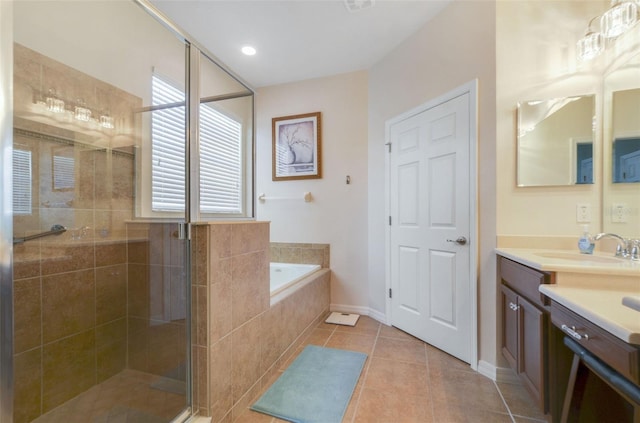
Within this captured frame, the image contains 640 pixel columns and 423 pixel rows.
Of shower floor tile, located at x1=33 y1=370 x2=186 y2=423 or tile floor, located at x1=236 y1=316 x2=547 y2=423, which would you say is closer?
shower floor tile, located at x1=33 y1=370 x2=186 y2=423

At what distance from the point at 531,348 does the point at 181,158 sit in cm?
212

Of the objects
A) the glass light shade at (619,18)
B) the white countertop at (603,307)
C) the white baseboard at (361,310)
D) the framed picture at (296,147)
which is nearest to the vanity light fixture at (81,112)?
the framed picture at (296,147)

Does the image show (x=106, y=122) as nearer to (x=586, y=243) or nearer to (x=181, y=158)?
(x=181, y=158)

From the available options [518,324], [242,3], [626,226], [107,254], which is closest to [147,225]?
[107,254]

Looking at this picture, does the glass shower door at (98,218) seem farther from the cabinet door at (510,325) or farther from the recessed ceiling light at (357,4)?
the cabinet door at (510,325)

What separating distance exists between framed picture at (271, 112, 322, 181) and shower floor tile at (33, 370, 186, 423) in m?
2.33

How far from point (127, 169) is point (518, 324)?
2.53 meters

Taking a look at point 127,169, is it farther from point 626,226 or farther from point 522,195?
point 626,226

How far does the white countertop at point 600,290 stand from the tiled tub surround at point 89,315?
5.54ft

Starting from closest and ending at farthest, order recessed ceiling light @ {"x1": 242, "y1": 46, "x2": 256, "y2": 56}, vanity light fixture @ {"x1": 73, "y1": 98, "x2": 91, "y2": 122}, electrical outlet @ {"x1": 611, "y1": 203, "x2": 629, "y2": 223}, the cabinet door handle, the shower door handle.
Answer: the cabinet door handle
vanity light fixture @ {"x1": 73, "y1": 98, "x2": 91, "y2": 122}
electrical outlet @ {"x1": 611, "y1": 203, "x2": 629, "y2": 223}
the shower door handle
recessed ceiling light @ {"x1": 242, "y1": 46, "x2": 256, "y2": 56}

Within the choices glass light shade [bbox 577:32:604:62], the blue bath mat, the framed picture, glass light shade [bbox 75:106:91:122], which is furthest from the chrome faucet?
glass light shade [bbox 75:106:91:122]

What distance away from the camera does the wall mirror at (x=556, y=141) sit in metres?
1.68

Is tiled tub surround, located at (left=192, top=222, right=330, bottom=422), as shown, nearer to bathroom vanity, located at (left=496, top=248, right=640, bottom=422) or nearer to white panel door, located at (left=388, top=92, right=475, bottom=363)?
white panel door, located at (left=388, top=92, right=475, bottom=363)

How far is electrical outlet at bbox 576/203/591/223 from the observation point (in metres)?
1.69
